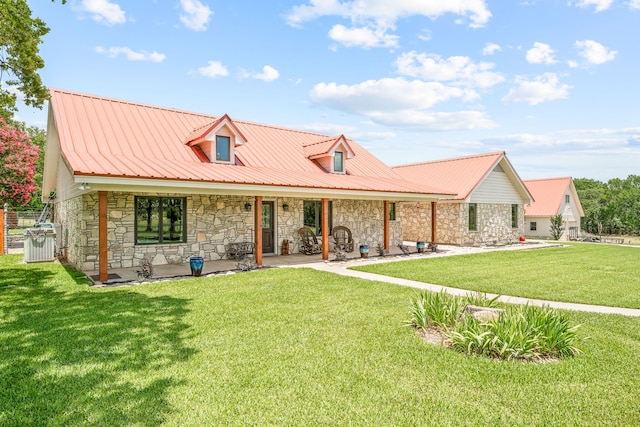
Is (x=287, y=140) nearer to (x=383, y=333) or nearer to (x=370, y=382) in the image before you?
(x=383, y=333)

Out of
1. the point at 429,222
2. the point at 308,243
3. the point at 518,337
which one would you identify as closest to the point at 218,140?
the point at 308,243

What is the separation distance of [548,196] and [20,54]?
1525 inches

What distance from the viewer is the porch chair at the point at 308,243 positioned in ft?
53.2

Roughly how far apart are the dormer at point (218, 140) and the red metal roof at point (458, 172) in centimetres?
1184

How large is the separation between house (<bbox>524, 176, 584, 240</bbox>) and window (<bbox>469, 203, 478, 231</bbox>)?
1450 cm

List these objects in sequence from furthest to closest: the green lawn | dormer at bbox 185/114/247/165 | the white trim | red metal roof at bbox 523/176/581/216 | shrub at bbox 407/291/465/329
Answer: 1. red metal roof at bbox 523/176/581/216
2. dormer at bbox 185/114/247/165
3. the white trim
4. shrub at bbox 407/291/465/329
5. the green lawn

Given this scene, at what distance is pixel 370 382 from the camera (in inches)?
172

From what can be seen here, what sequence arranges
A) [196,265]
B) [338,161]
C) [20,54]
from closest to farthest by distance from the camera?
[20,54] < [196,265] < [338,161]

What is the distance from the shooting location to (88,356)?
5043mm

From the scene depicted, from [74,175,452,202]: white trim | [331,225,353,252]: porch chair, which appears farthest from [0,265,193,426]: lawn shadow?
[331,225,353,252]: porch chair

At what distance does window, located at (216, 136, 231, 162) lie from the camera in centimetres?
1521

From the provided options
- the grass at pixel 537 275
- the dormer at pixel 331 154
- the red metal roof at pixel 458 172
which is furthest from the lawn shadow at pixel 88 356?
the red metal roof at pixel 458 172

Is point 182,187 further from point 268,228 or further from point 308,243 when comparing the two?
point 308,243

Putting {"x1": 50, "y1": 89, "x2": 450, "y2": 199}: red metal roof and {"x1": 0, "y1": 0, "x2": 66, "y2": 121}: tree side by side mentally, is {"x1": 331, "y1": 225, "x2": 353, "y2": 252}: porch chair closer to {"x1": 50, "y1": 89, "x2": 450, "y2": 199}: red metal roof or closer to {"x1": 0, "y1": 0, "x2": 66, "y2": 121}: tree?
{"x1": 50, "y1": 89, "x2": 450, "y2": 199}: red metal roof
